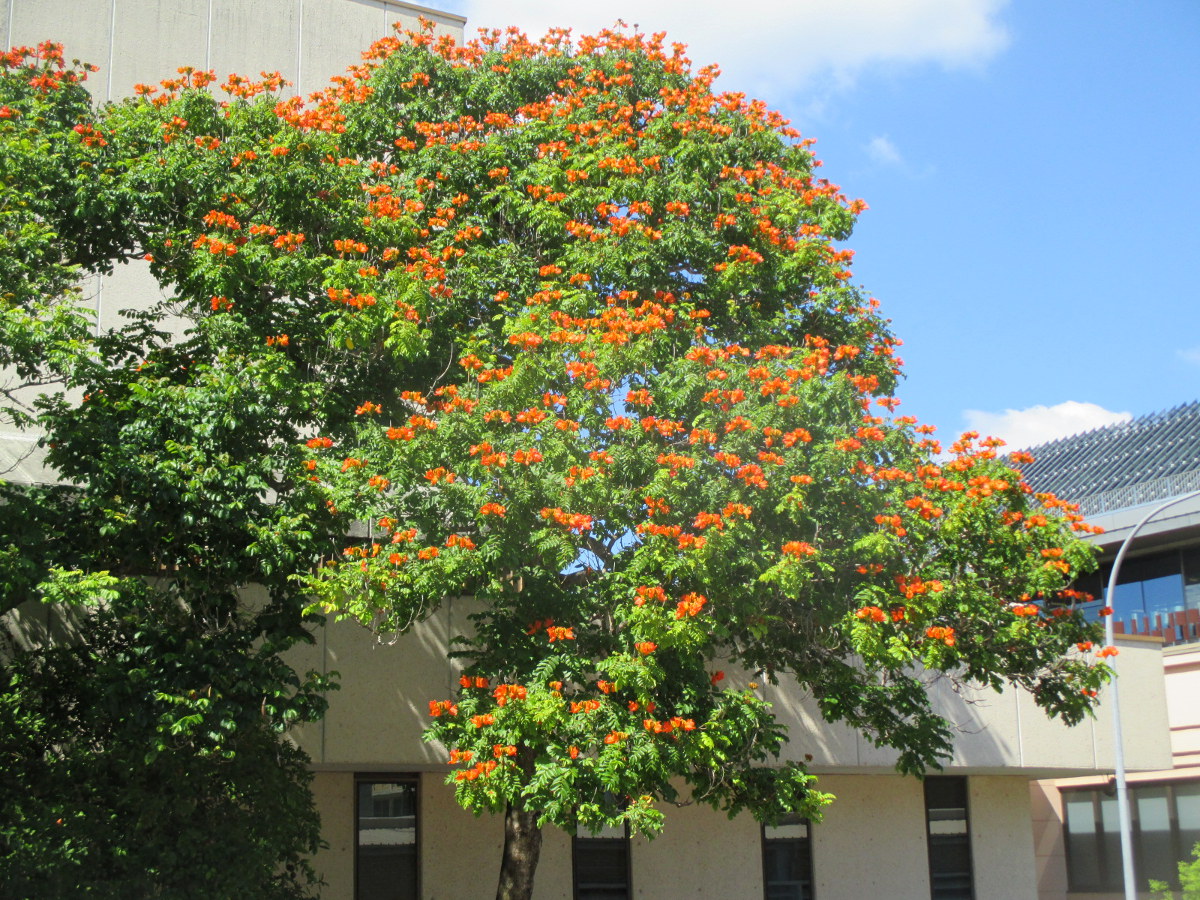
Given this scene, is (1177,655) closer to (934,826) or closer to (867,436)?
(934,826)

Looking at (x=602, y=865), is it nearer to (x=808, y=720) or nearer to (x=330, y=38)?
(x=808, y=720)

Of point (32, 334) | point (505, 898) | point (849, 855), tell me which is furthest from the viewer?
point (849, 855)

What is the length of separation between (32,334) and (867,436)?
24.4ft

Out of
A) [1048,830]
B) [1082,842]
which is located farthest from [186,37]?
[1082,842]

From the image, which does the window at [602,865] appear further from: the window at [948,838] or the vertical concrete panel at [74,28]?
the vertical concrete panel at [74,28]

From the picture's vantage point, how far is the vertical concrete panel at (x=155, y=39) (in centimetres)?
2183

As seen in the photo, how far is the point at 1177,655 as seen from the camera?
26688 mm

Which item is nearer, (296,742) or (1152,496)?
(296,742)

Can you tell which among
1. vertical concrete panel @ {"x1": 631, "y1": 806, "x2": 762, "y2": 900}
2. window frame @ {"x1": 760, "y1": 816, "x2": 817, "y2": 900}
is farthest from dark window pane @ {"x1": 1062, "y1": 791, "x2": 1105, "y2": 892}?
vertical concrete panel @ {"x1": 631, "y1": 806, "x2": 762, "y2": 900}

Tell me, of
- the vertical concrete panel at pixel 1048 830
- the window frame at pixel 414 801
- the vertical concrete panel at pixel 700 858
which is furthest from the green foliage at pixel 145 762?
the vertical concrete panel at pixel 1048 830

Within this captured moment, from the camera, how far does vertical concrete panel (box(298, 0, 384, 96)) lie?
76.2ft

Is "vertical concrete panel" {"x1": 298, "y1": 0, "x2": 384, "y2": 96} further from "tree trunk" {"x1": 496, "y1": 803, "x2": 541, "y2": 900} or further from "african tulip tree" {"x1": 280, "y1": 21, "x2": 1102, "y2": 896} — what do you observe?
"tree trunk" {"x1": 496, "y1": 803, "x2": 541, "y2": 900}

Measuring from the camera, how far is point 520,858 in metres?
13.3

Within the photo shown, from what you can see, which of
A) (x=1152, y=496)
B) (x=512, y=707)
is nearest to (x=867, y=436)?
(x=512, y=707)
